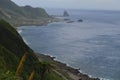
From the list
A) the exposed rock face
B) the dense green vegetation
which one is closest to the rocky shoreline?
the dense green vegetation

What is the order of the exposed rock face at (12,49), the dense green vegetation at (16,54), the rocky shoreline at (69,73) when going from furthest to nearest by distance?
the rocky shoreline at (69,73), the exposed rock face at (12,49), the dense green vegetation at (16,54)

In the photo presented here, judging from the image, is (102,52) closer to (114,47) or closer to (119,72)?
(114,47)

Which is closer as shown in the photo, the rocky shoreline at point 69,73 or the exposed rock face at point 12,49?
the exposed rock face at point 12,49

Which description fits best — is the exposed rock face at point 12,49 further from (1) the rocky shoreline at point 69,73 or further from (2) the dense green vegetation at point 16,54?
(1) the rocky shoreline at point 69,73

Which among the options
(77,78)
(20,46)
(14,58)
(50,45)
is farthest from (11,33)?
(50,45)

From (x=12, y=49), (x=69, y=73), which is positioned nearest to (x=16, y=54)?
(x=12, y=49)

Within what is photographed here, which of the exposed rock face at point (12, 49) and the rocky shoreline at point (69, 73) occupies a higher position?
the exposed rock face at point (12, 49)

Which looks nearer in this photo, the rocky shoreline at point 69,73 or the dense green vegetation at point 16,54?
the dense green vegetation at point 16,54

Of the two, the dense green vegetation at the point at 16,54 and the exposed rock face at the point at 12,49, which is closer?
the dense green vegetation at the point at 16,54

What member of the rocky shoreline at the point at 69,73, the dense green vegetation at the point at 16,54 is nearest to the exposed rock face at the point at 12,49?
the dense green vegetation at the point at 16,54

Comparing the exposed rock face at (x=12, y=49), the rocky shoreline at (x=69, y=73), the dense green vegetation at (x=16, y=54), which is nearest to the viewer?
the dense green vegetation at (x=16, y=54)

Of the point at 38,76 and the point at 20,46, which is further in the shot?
the point at 20,46
